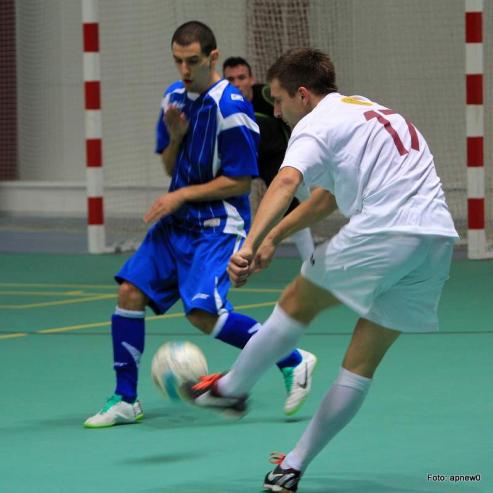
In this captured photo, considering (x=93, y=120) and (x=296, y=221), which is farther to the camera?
(x=93, y=120)

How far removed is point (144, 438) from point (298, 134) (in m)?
1.70

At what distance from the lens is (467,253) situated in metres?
12.0

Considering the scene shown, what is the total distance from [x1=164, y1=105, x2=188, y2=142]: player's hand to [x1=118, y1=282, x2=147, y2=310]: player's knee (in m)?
0.68

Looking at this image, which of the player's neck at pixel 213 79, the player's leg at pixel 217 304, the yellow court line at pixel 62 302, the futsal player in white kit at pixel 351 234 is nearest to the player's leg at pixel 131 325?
the player's leg at pixel 217 304

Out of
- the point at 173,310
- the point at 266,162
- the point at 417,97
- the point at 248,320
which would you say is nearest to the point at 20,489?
the point at 248,320

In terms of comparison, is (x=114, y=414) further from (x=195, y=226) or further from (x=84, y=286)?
(x=84, y=286)

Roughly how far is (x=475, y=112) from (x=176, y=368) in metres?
6.96

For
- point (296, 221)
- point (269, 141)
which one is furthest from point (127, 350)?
point (269, 141)

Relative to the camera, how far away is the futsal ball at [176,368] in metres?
4.91

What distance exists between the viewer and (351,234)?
4.27 m

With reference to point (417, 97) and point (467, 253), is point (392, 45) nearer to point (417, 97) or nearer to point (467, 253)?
point (417, 97)

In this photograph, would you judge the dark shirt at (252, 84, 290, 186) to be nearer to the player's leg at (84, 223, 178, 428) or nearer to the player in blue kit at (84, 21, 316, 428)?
the player in blue kit at (84, 21, 316, 428)

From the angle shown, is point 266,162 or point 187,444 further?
point 266,162

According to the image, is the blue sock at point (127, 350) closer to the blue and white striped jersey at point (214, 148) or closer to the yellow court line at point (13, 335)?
the blue and white striped jersey at point (214, 148)
